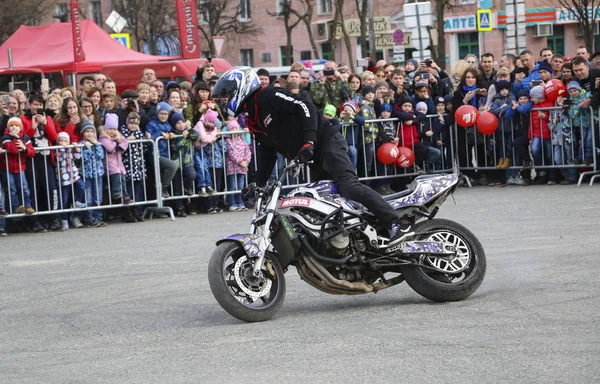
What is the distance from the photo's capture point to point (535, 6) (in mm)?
59625

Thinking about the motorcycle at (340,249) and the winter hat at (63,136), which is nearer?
the motorcycle at (340,249)

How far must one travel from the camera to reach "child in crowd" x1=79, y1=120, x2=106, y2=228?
1585 cm

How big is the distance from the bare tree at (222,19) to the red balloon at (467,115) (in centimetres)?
4133

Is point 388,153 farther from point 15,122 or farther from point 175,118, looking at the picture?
point 15,122

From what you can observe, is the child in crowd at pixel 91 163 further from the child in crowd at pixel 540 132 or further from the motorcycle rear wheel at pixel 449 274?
the motorcycle rear wheel at pixel 449 274

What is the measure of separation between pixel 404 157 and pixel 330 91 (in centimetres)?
162

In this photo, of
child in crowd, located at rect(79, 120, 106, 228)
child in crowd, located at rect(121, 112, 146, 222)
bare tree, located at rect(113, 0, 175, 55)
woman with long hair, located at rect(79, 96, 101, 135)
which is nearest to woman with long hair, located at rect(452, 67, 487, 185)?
child in crowd, located at rect(121, 112, 146, 222)

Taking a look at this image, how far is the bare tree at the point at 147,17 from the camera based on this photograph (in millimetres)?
57656

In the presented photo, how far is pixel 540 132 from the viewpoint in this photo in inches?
710

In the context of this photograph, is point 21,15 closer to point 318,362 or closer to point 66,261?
point 66,261

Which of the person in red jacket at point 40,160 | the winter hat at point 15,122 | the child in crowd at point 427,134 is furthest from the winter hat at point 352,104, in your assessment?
the winter hat at point 15,122

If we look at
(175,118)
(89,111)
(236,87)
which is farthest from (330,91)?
(236,87)

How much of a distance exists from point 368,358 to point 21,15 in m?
44.5

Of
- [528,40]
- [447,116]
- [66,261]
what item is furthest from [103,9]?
[66,261]
